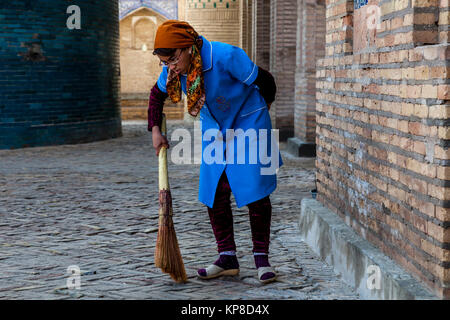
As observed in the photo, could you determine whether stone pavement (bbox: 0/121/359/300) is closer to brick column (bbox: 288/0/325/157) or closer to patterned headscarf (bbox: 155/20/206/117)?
patterned headscarf (bbox: 155/20/206/117)

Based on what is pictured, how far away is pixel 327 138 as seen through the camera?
17.5 feet

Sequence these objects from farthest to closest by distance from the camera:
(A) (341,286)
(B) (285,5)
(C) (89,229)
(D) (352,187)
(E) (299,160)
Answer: (B) (285,5), (E) (299,160), (C) (89,229), (D) (352,187), (A) (341,286)

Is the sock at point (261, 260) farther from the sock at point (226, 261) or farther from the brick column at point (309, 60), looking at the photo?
the brick column at point (309, 60)

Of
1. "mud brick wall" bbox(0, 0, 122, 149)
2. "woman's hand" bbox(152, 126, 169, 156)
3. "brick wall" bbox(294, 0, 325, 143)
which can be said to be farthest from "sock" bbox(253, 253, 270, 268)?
"mud brick wall" bbox(0, 0, 122, 149)

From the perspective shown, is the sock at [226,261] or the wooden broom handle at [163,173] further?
the sock at [226,261]

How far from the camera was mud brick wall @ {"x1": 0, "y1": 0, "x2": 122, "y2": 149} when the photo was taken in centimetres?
1305

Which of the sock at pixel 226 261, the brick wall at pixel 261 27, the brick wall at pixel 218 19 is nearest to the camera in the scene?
the sock at pixel 226 261

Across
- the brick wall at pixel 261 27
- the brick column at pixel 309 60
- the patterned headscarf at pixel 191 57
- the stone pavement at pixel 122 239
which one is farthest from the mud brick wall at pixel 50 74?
the patterned headscarf at pixel 191 57

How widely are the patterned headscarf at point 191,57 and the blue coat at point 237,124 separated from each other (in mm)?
63

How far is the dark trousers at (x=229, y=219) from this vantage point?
4371 millimetres

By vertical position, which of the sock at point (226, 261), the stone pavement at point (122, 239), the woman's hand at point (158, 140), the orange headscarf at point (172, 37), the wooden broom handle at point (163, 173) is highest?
the orange headscarf at point (172, 37)
